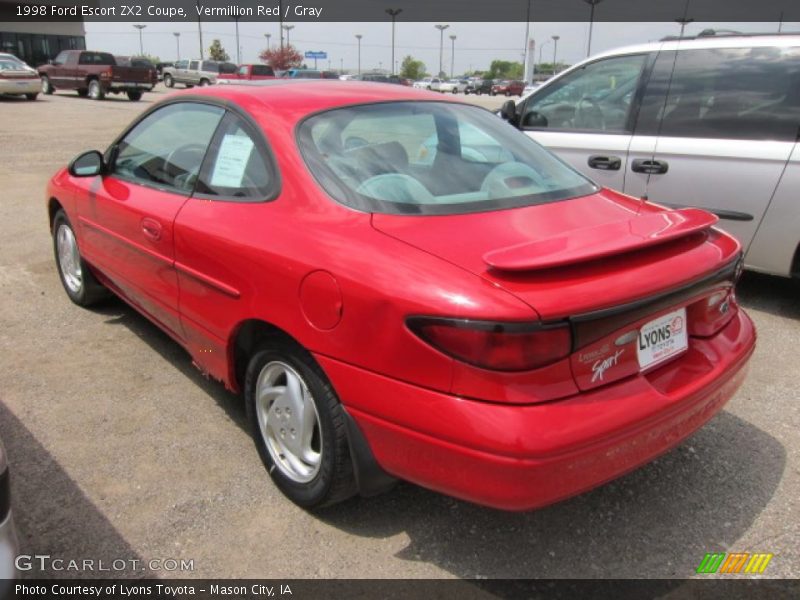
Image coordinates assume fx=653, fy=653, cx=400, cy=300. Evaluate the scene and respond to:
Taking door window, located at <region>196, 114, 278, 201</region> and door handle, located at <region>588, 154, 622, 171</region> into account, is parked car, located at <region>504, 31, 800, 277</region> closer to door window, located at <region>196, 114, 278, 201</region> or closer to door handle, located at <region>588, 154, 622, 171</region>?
door handle, located at <region>588, 154, 622, 171</region>

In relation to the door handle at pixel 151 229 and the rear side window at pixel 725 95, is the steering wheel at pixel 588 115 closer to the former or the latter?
the rear side window at pixel 725 95

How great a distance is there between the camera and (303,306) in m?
2.21

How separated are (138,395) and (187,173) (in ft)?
3.84

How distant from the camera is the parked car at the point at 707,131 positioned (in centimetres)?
423

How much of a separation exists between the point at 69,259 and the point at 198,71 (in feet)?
123

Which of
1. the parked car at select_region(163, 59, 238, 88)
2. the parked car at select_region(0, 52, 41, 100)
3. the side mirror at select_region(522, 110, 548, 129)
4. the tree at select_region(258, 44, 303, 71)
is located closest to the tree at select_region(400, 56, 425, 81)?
the tree at select_region(258, 44, 303, 71)

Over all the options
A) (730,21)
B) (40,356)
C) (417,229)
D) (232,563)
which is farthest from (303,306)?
(730,21)

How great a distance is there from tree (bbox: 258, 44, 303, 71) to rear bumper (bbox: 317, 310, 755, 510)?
68657 millimetres

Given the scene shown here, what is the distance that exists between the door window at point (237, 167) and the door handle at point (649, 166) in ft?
10.1

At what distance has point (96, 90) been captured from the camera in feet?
86.3

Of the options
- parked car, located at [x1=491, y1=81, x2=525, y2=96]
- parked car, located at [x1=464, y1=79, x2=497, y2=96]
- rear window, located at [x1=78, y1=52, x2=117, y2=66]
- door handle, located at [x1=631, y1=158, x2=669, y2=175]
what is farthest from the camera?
parked car, located at [x1=464, y1=79, x2=497, y2=96]

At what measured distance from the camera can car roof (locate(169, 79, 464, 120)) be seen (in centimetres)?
272

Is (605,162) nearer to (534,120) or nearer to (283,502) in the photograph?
(534,120)

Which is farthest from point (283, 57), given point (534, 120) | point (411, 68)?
point (534, 120)
